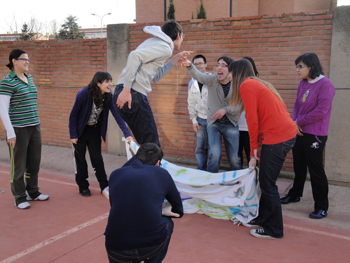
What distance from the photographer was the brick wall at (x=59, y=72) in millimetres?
7812

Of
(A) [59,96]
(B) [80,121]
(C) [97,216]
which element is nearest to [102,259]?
(C) [97,216]

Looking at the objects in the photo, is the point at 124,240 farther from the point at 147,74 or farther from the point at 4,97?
the point at 4,97

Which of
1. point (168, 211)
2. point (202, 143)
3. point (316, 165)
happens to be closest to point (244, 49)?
point (202, 143)

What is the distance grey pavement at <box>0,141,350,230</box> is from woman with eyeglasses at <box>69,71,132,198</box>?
121cm

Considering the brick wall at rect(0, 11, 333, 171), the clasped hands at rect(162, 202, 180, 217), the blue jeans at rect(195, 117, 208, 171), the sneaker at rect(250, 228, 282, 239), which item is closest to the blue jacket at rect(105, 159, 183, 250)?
the clasped hands at rect(162, 202, 180, 217)

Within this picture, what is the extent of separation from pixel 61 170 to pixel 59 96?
2.36 meters

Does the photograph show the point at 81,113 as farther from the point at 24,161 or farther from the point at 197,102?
the point at 197,102

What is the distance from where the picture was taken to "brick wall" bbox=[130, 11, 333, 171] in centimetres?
551

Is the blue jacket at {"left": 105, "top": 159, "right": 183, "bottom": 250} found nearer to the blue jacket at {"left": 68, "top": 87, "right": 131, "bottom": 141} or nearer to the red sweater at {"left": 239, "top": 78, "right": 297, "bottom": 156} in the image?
the red sweater at {"left": 239, "top": 78, "right": 297, "bottom": 156}

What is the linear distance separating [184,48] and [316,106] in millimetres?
3312

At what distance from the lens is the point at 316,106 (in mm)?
4250

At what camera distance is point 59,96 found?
8375mm

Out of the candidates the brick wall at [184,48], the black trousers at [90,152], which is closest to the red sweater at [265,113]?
the brick wall at [184,48]

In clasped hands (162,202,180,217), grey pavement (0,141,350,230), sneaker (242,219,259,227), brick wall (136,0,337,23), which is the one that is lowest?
grey pavement (0,141,350,230)
